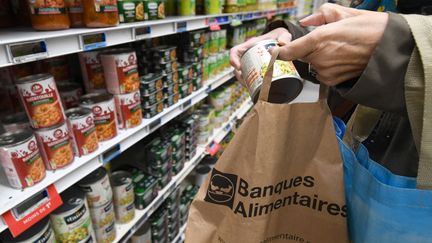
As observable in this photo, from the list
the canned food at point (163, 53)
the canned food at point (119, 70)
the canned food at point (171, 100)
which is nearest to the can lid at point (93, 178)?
the canned food at point (119, 70)

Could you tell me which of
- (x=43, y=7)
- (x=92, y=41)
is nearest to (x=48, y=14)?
(x=43, y=7)

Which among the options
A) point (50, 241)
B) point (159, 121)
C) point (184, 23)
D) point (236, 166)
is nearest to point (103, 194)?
point (50, 241)

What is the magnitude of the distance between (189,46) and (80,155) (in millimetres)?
959

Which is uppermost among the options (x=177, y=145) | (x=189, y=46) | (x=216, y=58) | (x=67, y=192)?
(x=189, y=46)

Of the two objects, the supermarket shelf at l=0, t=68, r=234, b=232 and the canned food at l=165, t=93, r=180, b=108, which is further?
the canned food at l=165, t=93, r=180, b=108

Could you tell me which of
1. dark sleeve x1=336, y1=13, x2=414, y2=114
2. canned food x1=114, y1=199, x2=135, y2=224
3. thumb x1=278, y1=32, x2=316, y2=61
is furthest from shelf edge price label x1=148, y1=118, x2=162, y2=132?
dark sleeve x1=336, y1=13, x2=414, y2=114

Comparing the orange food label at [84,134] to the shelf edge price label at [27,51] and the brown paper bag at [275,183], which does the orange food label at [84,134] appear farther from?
the brown paper bag at [275,183]

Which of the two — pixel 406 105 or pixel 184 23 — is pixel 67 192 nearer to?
pixel 184 23

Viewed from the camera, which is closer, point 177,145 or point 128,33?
point 128,33

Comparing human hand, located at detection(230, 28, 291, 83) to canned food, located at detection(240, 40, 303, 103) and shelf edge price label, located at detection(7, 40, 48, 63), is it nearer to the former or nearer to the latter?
canned food, located at detection(240, 40, 303, 103)

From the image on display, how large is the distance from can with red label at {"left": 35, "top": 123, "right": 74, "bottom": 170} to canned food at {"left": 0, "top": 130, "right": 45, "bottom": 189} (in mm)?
34

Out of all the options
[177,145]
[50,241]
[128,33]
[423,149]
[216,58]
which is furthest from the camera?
[216,58]

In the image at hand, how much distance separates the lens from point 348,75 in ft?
1.68

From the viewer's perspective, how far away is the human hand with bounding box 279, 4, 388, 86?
1.55 feet
